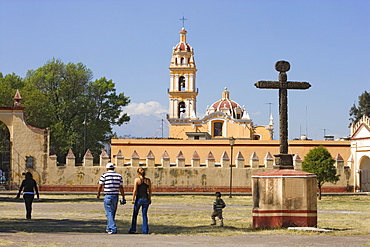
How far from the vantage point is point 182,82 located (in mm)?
82500

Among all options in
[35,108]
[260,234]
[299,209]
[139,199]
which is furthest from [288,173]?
[35,108]

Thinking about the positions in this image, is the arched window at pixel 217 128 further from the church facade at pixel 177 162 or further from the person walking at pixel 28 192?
the person walking at pixel 28 192

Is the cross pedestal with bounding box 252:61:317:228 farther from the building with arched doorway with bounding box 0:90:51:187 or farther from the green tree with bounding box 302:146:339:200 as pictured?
the building with arched doorway with bounding box 0:90:51:187

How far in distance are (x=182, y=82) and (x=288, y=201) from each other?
67.9 metres

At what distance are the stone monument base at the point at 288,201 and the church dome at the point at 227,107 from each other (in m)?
67.3

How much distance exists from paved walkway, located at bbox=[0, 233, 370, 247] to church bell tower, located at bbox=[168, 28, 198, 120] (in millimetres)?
66879

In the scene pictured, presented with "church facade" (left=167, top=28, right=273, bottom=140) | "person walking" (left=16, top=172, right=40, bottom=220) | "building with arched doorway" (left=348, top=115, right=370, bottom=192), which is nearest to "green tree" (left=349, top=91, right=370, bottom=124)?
"church facade" (left=167, top=28, right=273, bottom=140)

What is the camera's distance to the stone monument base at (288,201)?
590 inches

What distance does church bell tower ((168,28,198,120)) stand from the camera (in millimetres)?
81000

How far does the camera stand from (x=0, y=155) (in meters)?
64.7

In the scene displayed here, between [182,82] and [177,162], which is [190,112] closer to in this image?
[182,82]

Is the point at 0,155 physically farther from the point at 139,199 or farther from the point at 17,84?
the point at 139,199

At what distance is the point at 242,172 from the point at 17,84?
27032 millimetres

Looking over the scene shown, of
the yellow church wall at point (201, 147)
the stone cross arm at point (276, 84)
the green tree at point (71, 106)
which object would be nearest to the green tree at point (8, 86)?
the green tree at point (71, 106)
